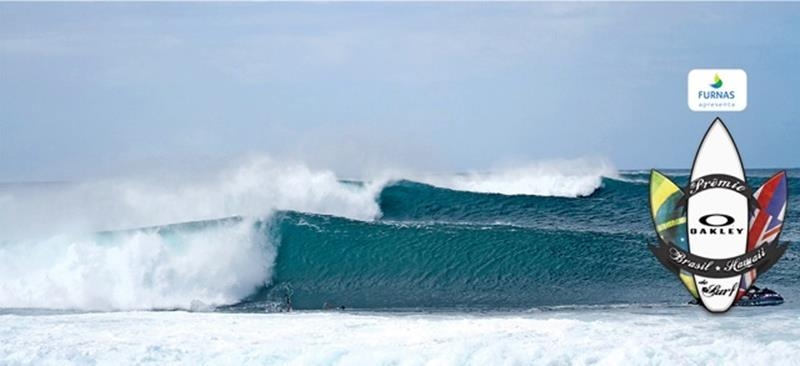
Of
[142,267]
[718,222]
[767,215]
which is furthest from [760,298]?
[142,267]

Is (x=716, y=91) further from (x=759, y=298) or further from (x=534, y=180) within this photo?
(x=534, y=180)

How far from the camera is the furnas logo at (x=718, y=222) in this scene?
7.37 metres

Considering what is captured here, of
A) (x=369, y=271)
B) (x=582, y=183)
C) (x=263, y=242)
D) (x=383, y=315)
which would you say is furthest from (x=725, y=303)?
(x=582, y=183)

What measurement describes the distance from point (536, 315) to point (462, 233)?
3.61 m

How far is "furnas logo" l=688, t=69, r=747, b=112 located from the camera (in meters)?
8.62

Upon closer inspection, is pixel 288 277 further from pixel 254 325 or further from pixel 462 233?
pixel 254 325

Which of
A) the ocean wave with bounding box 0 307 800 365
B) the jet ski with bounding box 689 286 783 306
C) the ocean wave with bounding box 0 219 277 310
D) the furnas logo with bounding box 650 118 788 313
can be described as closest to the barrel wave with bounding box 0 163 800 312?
the ocean wave with bounding box 0 219 277 310

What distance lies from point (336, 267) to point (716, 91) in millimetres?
5012

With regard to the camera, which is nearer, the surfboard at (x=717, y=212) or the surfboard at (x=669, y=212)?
the surfboard at (x=717, y=212)

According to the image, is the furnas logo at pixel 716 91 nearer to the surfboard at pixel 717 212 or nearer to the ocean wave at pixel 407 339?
the surfboard at pixel 717 212

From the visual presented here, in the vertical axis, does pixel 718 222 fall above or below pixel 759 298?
above

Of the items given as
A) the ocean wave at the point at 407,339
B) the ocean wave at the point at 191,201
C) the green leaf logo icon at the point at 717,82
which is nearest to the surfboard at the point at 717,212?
the ocean wave at the point at 407,339

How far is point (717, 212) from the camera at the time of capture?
738 cm

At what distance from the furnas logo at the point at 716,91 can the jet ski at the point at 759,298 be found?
5.44 feet
